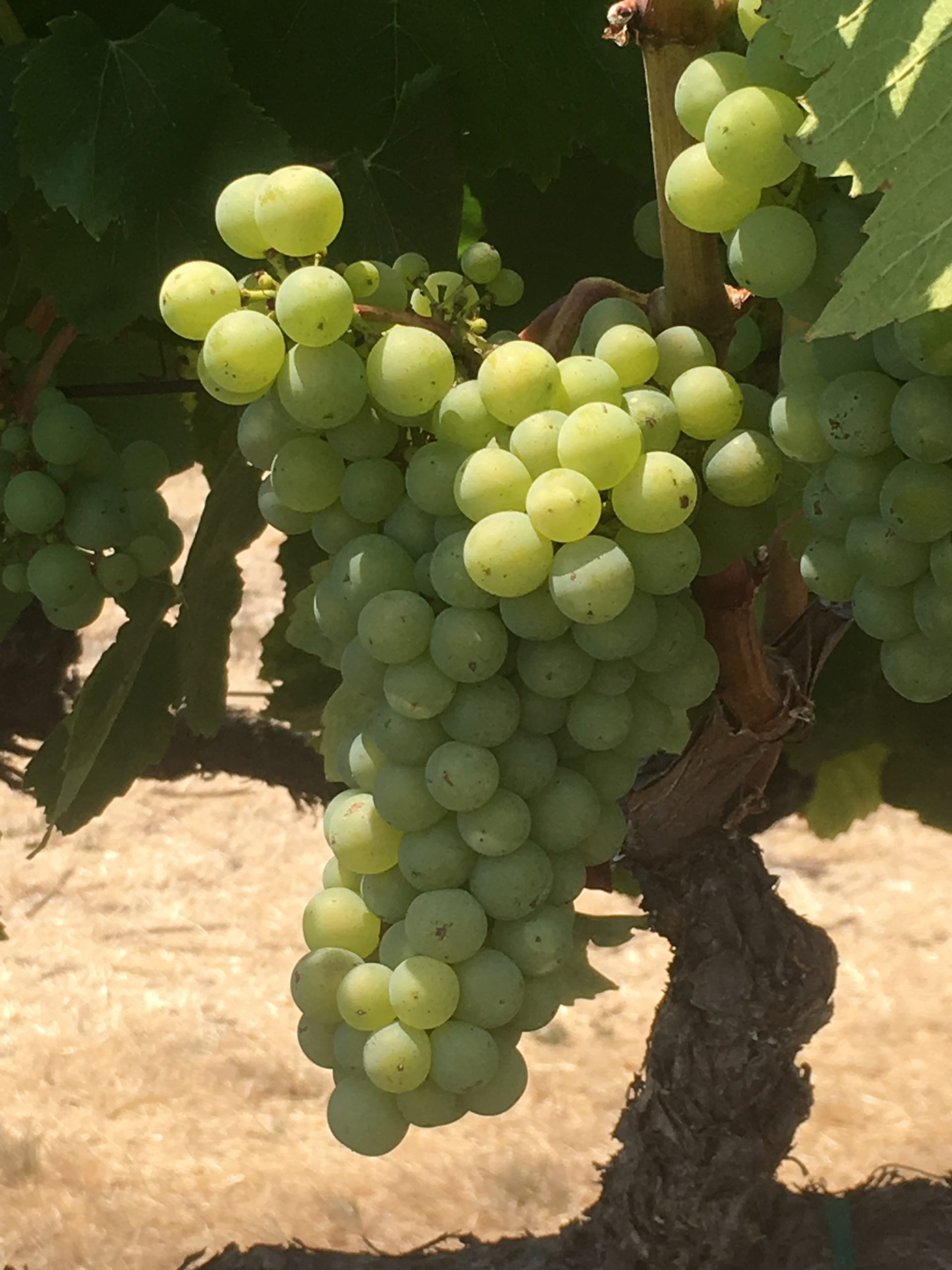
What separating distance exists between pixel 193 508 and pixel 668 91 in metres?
2.48

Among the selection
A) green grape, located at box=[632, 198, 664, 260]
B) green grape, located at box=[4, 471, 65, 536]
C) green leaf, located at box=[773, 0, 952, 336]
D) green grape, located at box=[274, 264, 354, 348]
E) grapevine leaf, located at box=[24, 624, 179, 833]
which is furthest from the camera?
grapevine leaf, located at box=[24, 624, 179, 833]

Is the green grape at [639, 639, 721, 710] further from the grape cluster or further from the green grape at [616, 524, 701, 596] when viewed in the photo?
the grape cluster

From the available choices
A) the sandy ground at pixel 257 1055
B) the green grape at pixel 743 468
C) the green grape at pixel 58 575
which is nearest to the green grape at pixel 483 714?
the green grape at pixel 743 468

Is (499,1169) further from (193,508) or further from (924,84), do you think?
(193,508)

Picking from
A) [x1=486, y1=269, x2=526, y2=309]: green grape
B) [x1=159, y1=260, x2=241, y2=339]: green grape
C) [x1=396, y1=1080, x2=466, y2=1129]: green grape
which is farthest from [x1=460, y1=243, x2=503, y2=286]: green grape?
[x1=396, y1=1080, x2=466, y2=1129]: green grape

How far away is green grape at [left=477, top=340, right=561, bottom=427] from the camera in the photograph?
17.6 inches

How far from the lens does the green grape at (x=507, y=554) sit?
44cm

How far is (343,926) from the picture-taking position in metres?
0.52

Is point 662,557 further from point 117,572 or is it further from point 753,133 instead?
point 117,572

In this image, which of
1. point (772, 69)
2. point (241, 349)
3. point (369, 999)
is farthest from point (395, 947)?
point (772, 69)

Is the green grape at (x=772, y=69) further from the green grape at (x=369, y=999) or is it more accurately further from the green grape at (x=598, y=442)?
the green grape at (x=369, y=999)

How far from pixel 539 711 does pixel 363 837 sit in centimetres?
8

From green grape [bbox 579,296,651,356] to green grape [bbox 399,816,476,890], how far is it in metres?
0.18

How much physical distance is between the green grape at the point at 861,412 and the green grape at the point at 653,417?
0.06 m
